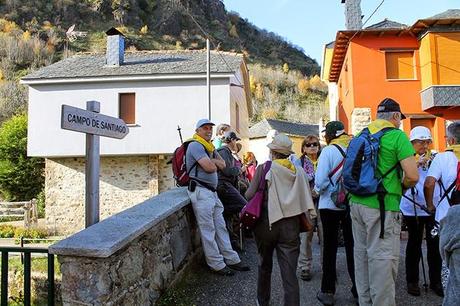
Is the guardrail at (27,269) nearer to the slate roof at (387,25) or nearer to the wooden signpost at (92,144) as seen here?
the wooden signpost at (92,144)

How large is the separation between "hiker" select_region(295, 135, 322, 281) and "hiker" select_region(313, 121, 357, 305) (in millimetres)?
541

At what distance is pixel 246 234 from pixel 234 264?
6.91ft

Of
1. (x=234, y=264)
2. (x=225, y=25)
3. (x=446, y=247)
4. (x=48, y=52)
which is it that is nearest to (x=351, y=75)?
(x=234, y=264)

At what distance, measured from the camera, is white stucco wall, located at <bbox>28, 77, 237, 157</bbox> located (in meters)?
19.5

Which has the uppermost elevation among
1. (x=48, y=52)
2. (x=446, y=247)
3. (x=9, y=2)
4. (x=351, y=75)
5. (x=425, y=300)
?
(x=9, y=2)

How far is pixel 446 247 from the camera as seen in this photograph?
2.00 metres

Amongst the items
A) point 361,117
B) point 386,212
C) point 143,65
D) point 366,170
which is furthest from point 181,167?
point 143,65

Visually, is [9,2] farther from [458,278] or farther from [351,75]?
[458,278]

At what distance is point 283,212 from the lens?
12.6 feet

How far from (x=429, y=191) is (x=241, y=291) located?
2.25m

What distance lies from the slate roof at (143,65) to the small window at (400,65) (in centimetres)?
662

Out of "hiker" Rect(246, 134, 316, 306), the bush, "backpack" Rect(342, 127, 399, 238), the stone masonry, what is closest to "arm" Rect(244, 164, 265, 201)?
"hiker" Rect(246, 134, 316, 306)

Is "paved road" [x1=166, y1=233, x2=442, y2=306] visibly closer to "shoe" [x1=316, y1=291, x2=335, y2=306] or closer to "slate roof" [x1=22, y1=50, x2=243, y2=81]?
"shoe" [x1=316, y1=291, x2=335, y2=306]

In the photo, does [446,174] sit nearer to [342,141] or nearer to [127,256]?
[342,141]
